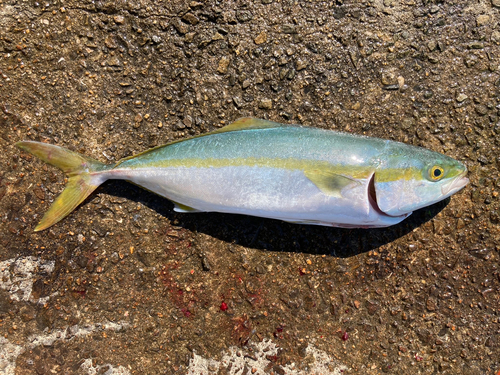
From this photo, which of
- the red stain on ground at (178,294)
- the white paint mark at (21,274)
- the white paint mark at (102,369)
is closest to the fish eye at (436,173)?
the red stain on ground at (178,294)

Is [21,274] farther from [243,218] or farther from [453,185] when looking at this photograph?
[453,185]

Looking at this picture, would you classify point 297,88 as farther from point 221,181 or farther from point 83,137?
point 83,137

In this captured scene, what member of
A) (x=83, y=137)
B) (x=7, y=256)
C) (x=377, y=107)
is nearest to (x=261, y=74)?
(x=377, y=107)

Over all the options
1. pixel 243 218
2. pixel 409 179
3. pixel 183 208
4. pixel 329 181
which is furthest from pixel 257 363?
pixel 409 179

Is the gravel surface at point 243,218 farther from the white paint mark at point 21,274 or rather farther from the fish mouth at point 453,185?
the fish mouth at point 453,185

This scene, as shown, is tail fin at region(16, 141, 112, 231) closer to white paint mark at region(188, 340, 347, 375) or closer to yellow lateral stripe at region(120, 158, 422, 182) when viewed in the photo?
yellow lateral stripe at region(120, 158, 422, 182)
